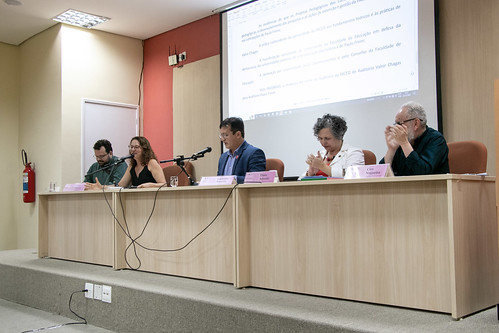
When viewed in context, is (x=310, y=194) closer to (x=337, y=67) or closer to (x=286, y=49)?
(x=337, y=67)

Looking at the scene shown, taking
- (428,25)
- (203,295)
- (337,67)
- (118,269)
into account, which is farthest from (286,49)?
(203,295)

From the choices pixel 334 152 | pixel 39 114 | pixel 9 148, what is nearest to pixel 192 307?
pixel 334 152

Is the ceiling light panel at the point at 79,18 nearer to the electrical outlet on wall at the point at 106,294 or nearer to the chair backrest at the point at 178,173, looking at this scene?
the chair backrest at the point at 178,173

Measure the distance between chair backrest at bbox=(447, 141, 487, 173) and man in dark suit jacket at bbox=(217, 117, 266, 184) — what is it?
3.75ft

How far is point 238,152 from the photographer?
10.6 ft

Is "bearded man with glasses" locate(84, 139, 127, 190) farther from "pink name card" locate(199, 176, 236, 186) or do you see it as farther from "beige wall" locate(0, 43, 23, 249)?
"beige wall" locate(0, 43, 23, 249)

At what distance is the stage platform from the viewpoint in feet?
5.13

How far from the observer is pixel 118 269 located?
2764 mm

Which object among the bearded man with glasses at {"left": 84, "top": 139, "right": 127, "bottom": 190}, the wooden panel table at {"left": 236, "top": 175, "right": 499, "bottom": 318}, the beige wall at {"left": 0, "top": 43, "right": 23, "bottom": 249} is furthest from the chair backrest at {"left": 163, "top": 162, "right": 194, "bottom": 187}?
the beige wall at {"left": 0, "top": 43, "right": 23, "bottom": 249}

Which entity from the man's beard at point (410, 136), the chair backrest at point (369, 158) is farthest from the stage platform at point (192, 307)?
the chair backrest at point (369, 158)

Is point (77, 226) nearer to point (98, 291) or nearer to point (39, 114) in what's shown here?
point (98, 291)

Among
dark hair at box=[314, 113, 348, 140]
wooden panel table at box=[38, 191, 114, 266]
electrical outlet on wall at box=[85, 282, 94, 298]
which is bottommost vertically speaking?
electrical outlet on wall at box=[85, 282, 94, 298]

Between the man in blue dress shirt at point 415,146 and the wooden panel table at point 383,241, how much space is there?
38 cm

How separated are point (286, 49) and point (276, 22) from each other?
10.3 inches
